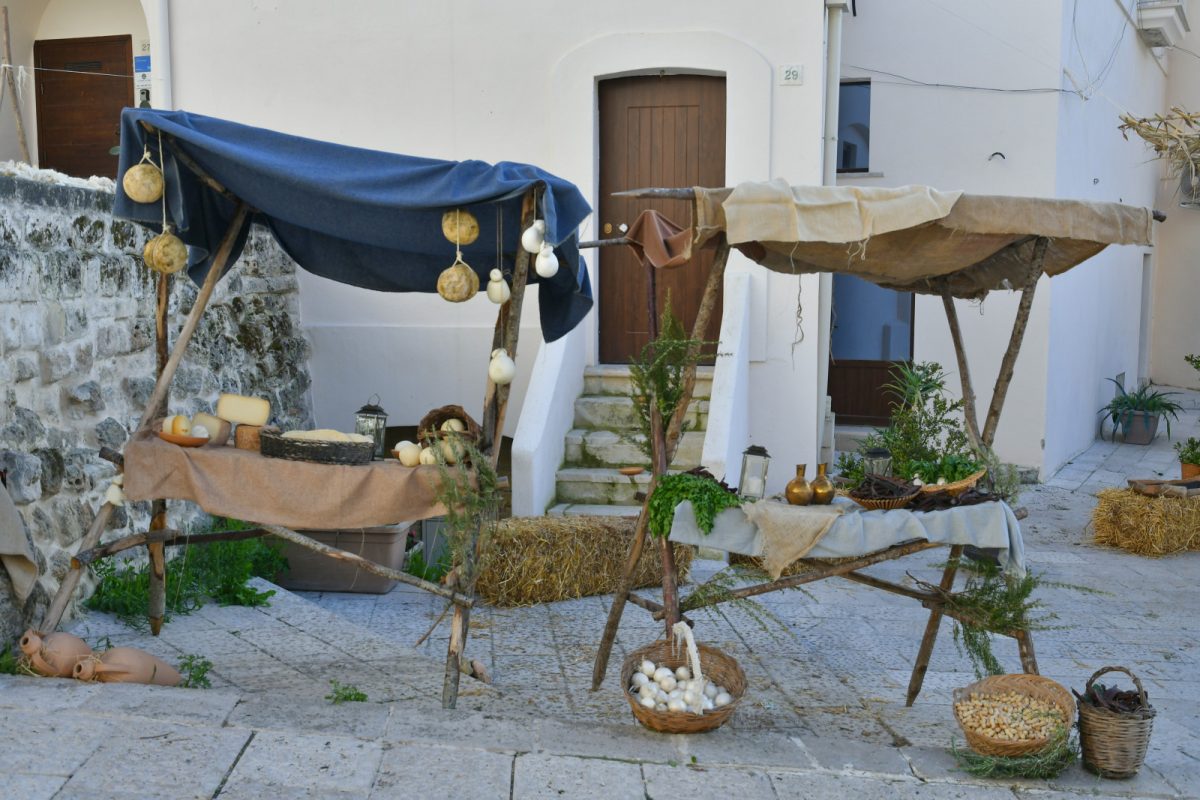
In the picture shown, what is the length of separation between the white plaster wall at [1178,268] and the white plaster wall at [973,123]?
6272 millimetres

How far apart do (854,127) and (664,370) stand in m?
7.62

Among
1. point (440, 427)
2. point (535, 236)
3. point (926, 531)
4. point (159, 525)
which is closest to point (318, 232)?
point (440, 427)

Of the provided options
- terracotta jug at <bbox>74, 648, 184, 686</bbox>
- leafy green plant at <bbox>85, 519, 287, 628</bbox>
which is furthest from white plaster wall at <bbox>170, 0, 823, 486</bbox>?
terracotta jug at <bbox>74, 648, 184, 686</bbox>

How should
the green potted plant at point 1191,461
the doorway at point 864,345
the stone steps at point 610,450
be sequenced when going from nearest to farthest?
the stone steps at point 610,450 → the green potted plant at point 1191,461 → the doorway at point 864,345

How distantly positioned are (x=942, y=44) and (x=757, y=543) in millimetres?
8065

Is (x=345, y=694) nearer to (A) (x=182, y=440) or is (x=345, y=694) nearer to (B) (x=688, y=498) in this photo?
(A) (x=182, y=440)

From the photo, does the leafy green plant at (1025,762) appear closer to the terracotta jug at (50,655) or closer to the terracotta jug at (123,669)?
the terracotta jug at (123,669)

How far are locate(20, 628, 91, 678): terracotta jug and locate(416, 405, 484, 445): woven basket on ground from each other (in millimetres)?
1618

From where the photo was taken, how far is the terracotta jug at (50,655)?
458 centimetres

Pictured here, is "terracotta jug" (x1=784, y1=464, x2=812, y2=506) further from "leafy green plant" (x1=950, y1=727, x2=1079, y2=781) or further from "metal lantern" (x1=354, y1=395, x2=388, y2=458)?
"metal lantern" (x1=354, y1=395, x2=388, y2=458)

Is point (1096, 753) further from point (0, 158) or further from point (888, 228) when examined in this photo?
point (0, 158)

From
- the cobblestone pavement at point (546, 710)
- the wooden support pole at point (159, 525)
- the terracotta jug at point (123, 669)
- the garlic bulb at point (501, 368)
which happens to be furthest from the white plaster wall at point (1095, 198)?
the terracotta jug at point (123, 669)

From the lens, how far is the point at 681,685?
4.41 m

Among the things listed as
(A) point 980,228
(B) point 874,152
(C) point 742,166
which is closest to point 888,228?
(A) point 980,228
